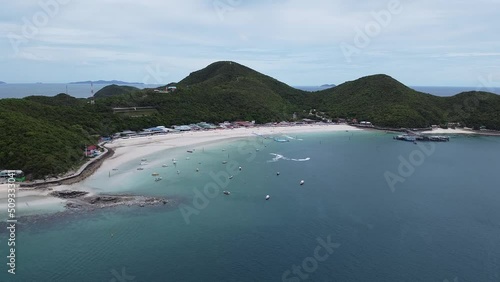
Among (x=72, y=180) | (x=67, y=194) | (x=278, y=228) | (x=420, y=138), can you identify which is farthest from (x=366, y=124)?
(x=67, y=194)

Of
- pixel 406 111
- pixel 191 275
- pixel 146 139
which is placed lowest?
pixel 191 275

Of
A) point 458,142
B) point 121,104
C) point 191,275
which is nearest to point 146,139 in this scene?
point 121,104

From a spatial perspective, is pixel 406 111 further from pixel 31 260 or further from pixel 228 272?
pixel 31 260

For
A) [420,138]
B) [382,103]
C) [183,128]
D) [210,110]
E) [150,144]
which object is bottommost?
A: [150,144]

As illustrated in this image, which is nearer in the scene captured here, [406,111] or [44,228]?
[44,228]

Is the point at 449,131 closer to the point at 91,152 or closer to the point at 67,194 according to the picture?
the point at 91,152

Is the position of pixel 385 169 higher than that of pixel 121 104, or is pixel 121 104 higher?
pixel 121 104
